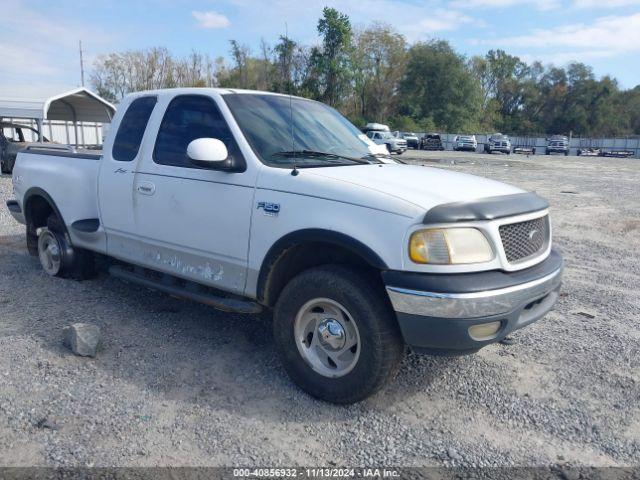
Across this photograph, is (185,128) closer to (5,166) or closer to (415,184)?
(415,184)

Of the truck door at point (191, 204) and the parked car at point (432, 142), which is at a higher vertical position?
the truck door at point (191, 204)

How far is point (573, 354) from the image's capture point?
4.46 metres

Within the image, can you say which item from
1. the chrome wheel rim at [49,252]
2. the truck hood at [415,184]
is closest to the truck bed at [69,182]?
the chrome wheel rim at [49,252]

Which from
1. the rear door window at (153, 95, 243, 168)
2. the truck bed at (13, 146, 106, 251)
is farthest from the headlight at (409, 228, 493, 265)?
the truck bed at (13, 146, 106, 251)

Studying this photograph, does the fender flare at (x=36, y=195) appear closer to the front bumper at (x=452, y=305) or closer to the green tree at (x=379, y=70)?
the front bumper at (x=452, y=305)

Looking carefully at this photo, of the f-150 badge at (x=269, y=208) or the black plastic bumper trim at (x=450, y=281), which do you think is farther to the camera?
the f-150 badge at (x=269, y=208)

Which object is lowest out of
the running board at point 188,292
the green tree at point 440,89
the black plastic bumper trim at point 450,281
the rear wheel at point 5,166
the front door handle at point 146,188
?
the rear wheel at point 5,166

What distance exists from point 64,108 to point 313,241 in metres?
23.9

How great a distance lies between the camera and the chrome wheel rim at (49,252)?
5988 millimetres

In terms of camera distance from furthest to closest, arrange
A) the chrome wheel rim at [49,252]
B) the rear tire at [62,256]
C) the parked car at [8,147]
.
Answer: the parked car at [8,147] < the chrome wheel rim at [49,252] < the rear tire at [62,256]

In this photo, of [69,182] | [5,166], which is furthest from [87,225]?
[5,166]

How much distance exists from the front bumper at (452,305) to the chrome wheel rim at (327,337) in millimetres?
388

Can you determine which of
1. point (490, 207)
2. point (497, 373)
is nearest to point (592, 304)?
point (497, 373)

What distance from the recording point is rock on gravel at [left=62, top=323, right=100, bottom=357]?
13.7ft
